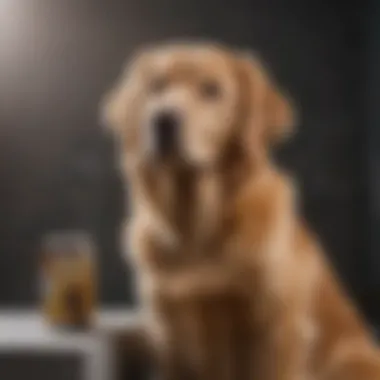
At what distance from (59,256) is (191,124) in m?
0.31

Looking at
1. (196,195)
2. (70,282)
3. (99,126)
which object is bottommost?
(70,282)

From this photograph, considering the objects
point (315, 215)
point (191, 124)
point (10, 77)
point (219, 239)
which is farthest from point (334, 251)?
point (10, 77)

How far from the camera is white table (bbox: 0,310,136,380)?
1253 millimetres

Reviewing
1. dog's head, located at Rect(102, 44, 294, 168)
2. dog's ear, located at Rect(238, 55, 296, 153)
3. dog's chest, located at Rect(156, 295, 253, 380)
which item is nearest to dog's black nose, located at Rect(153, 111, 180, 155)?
dog's head, located at Rect(102, 44, 294, 168)

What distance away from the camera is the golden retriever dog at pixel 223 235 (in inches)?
48.4

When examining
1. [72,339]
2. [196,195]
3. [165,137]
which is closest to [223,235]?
[196,195]

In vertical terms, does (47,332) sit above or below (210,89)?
below

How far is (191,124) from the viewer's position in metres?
1.21

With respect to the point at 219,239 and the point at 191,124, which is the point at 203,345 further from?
the point at 191,124

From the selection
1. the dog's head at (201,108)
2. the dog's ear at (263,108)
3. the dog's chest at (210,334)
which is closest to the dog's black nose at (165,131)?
the dog's head at (201,108)

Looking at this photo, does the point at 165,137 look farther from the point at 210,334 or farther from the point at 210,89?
the point at 210,334

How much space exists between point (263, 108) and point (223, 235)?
0.21 m

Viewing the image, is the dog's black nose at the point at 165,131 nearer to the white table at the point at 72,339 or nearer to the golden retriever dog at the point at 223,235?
the golden retriever dog at the point at 223,235

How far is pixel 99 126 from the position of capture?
4.23 ft
